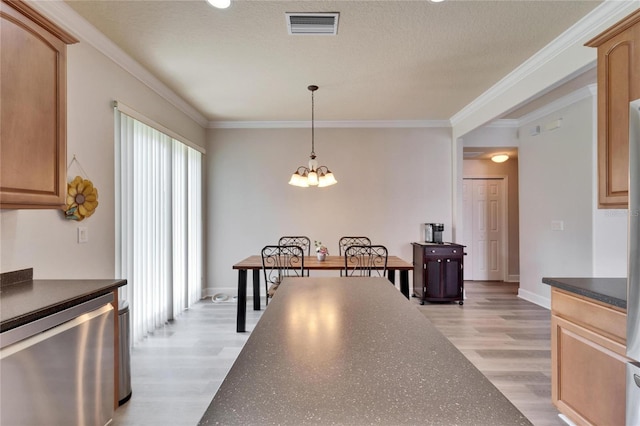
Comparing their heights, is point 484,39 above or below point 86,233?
above

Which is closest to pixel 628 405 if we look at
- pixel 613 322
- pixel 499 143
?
pixel 613 322

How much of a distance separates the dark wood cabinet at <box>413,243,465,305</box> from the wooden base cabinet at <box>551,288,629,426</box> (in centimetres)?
251

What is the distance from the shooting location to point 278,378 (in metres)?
0.74

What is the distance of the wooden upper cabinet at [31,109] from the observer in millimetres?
1518

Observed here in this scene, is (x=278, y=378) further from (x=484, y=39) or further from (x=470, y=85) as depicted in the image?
(x=470, y=85)

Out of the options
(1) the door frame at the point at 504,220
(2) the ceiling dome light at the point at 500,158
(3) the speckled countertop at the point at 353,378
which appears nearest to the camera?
(3) the speckled countertop at the point at 353,378

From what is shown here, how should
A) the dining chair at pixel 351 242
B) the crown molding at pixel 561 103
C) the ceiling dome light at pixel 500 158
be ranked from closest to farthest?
the crown molding at pixel 561 103, the dining chair at pixel 351 242, the ceiling dome light at pixel 500 158

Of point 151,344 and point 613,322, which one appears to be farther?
point 151,344

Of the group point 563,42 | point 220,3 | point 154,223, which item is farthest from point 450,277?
point 220,3

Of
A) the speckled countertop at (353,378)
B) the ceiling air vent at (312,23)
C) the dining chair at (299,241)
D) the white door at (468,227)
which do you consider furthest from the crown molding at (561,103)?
the speckled countertop at (353,378)

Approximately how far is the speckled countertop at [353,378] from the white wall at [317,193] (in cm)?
387

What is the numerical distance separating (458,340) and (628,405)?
1.90 meters

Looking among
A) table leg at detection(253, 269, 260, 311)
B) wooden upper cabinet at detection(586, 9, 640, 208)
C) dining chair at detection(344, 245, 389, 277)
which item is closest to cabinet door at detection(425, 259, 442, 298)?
dining chair at detection(344, 245, 389, 277)

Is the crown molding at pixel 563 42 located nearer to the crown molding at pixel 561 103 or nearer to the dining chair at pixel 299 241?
the crown molding at pixel 561 103
